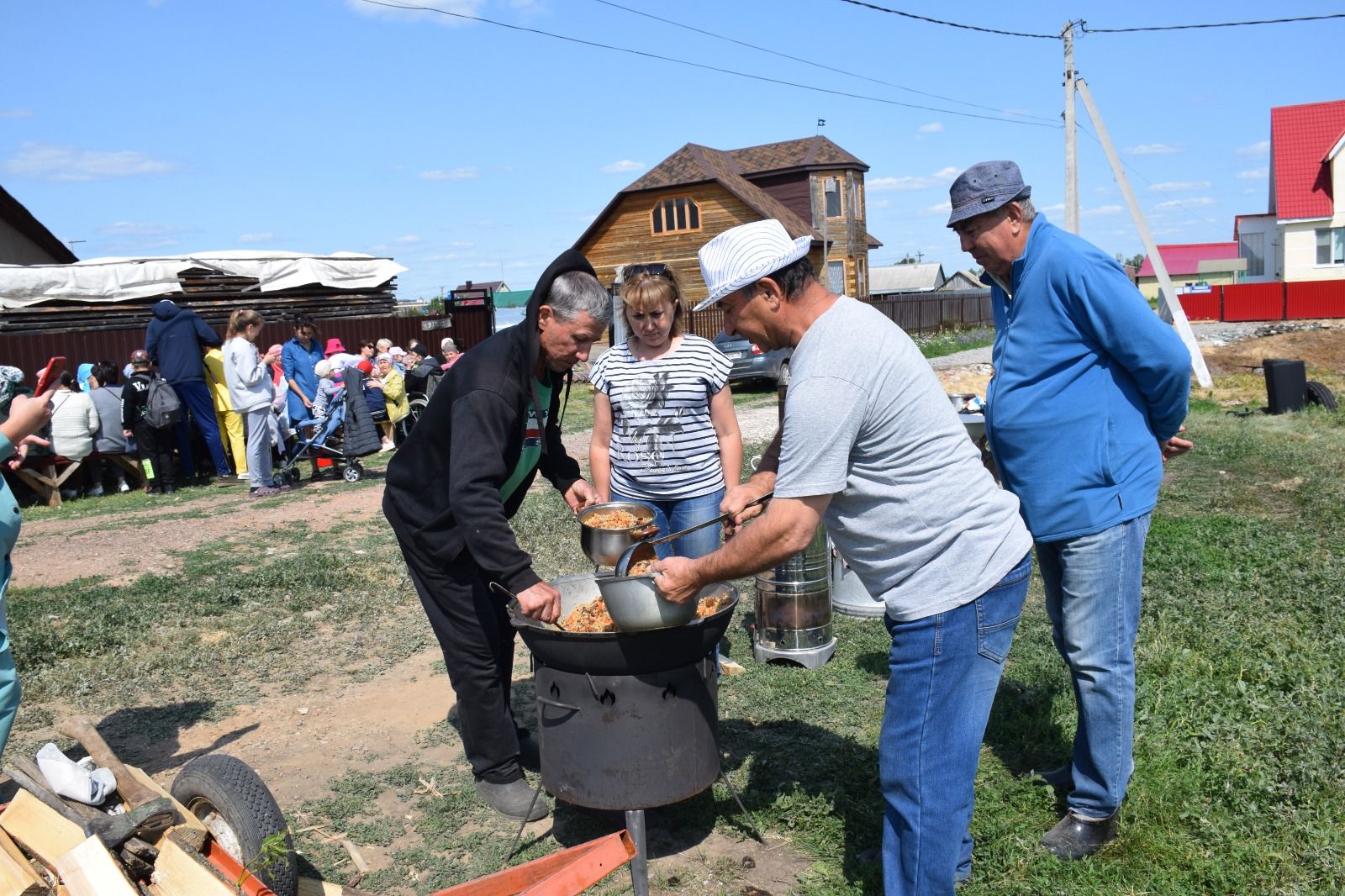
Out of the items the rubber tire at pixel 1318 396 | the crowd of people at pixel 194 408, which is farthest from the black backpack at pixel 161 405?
the rubber tire at pixel 1318 396

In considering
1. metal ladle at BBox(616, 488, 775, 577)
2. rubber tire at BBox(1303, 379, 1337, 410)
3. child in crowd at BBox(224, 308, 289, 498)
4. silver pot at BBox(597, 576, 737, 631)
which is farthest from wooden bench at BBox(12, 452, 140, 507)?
rubber tire at BBox(1303, 379, 1337, 410)

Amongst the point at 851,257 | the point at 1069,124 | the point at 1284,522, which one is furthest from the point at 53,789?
the point at 851,257

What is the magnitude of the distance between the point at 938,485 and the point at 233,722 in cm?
417

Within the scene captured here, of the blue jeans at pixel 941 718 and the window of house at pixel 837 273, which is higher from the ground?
the window of house at pixel 837 273

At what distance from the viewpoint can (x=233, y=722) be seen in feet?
17.6

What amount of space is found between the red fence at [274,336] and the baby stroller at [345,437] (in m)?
3.24

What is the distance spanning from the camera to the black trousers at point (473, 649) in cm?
410

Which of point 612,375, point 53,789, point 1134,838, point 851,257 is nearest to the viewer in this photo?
point 53,789

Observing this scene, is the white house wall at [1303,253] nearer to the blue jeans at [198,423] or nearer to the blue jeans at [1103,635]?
the blue jeans at [198,423]

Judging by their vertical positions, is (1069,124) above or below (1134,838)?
above

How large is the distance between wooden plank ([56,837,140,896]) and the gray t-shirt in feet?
6.44

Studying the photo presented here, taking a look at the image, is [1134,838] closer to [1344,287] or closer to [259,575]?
[259,575]

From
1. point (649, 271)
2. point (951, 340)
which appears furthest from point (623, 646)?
point (951, 340)

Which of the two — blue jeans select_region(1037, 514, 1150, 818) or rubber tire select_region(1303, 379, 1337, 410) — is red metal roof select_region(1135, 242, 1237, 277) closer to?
rubber tire select_region(1303, 379, 1337, 410)
